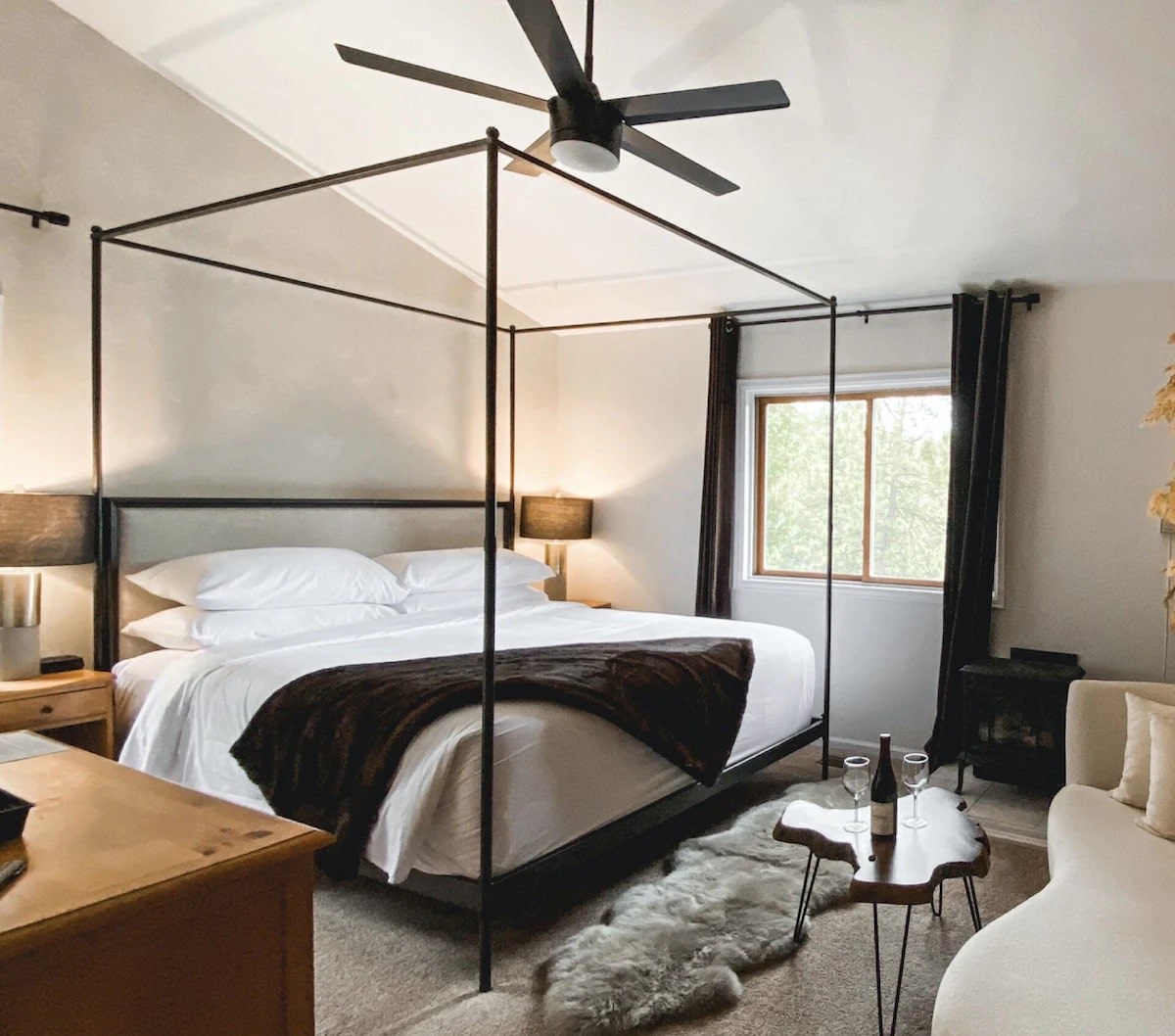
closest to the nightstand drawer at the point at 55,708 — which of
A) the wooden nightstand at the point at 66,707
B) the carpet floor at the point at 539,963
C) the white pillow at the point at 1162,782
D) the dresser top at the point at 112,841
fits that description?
the wooden nightstand at the point at 66,707

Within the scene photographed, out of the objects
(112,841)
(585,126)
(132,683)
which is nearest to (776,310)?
(585,126)

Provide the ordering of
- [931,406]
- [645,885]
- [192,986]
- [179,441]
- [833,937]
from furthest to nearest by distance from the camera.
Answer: [931,406] < [179,441] < [645,885] < [833,937] < [192,986]

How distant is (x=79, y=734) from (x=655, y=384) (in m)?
3.50

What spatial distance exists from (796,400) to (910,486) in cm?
79

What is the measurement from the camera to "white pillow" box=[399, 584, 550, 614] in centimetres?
461

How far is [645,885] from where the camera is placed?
3.16 metres

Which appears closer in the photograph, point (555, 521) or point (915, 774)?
point (915, 774)

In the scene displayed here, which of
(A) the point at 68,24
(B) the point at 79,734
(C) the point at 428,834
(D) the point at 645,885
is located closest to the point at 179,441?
(B) the point at 79,734

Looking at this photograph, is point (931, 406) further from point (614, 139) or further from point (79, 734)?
point (79, 734)

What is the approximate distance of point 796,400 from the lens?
545cm

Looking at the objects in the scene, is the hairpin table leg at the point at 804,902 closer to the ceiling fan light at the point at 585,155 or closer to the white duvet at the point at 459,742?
the white duvet at the point at 459,742

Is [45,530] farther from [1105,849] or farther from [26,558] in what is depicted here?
[1105,849]

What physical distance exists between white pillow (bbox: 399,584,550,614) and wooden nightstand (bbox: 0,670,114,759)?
137 cm

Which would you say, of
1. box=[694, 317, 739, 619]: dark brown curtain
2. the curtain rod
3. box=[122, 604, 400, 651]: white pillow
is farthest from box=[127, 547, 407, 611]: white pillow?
box=[694, 317, 739, 619]: dark brown curtain
